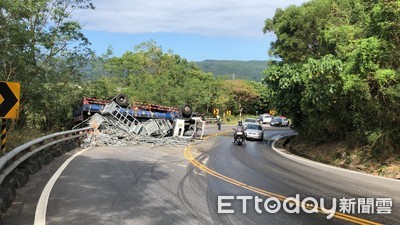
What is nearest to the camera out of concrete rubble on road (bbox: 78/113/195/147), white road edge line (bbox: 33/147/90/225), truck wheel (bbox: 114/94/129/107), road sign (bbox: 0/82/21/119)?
white road edge line (bbox: 33/147/90/225)

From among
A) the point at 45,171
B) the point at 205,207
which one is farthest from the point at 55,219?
the point at 45,171

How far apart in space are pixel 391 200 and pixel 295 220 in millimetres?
3130

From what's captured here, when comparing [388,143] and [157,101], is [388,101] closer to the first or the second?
[388,143]

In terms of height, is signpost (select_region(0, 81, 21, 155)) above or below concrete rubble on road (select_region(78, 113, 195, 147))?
above

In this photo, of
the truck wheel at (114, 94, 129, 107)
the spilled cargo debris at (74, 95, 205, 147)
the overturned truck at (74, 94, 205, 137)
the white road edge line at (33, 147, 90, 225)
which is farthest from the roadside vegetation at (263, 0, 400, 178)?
the white road edge line at (33, 147, 90, 225)

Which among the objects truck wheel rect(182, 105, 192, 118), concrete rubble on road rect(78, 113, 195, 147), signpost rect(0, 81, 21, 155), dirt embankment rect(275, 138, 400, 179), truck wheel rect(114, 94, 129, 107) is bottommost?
dirt embankment rect(275, 138, 400, 179)

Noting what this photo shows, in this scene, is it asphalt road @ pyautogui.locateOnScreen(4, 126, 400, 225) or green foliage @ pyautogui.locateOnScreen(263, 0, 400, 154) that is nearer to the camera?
asphalt road @ pyautogui.locateOnScreen(4, 126, 400, 225)

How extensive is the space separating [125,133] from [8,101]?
1355cm

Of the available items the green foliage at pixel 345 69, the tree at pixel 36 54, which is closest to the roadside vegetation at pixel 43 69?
the tree at pixel 36 54

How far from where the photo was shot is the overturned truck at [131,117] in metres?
23.7

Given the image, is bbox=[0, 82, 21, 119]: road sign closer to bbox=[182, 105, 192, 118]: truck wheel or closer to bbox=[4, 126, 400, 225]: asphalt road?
bbox=[4, 126, 400, 225]: asphalt road

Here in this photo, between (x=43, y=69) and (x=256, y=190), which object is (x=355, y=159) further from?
(x=43, y=69)

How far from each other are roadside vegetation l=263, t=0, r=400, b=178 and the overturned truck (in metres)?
7.06

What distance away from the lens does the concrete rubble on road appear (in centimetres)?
2108
